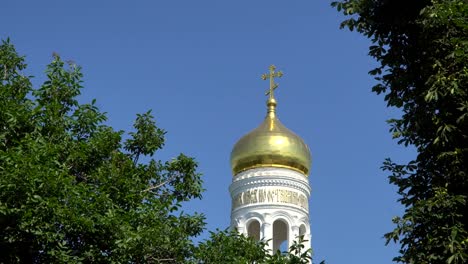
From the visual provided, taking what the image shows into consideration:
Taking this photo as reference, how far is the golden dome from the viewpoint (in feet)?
88.2

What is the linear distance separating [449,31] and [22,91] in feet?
22.3

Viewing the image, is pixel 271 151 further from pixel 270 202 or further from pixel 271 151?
pixel 270 202

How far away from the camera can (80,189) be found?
31.2 ft

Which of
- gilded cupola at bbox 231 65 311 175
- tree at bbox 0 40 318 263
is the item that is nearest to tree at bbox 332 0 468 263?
tree at bbox 0 40 318 263

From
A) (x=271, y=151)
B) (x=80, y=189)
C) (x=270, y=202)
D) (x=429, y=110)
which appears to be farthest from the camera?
(x=271, y=151)

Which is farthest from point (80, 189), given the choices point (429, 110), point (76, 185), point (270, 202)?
point (270, 202)

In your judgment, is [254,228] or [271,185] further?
[254,228]

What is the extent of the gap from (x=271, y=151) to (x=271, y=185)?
1.27 m

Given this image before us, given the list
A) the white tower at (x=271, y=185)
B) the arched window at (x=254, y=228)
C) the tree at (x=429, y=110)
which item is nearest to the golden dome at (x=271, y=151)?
the white tower at (x=271, y=185)

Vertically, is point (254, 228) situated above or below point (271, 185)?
below

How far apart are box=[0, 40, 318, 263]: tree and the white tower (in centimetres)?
1408

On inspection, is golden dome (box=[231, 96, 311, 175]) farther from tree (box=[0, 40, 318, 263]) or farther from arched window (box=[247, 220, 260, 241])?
tree (box=[0, 40, 318, 263])

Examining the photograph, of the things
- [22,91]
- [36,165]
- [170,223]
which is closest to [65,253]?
[36,165]

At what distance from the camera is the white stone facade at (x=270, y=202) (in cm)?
2586
